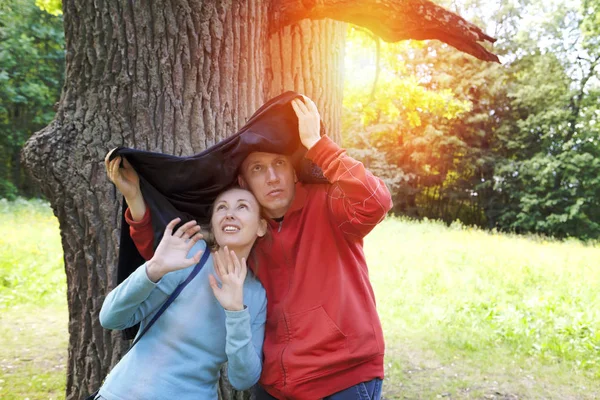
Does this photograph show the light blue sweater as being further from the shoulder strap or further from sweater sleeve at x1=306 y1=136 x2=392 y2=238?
sweater sleeve at x1=306 y1=136 x2=392 y2=238

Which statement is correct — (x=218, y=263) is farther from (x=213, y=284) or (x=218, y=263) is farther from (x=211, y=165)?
(x=211, y=165)

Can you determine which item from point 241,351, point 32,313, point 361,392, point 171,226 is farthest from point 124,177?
point 32,313

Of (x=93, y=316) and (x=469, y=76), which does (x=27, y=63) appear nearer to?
(x=469, y=76)

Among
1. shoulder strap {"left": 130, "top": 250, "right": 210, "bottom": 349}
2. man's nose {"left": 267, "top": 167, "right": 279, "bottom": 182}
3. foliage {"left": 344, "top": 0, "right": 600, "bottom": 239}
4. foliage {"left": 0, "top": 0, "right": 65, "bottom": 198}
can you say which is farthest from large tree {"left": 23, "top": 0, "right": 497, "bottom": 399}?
foliage {"left": 0, "top": 0, "right": 65, "bottom": 198}

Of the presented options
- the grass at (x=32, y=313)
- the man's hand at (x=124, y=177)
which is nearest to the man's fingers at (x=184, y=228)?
the man's hand at (x=124, y=177)

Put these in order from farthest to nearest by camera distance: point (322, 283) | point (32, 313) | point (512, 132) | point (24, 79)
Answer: point (512, 132) → point (24, 79) → point (32, 313) → point (322, 283)

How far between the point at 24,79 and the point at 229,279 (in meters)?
24.7

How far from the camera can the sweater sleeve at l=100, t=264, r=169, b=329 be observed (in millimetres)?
1991

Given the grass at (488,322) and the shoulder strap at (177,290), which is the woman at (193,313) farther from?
the grass at (488,322)

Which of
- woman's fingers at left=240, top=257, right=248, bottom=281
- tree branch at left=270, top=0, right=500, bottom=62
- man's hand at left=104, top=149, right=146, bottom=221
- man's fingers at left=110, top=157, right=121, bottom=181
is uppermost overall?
tree branch at left=270, top=0, right=500, bottom=62

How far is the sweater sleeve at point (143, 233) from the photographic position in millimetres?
2385

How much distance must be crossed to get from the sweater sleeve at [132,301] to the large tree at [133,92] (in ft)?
2.91

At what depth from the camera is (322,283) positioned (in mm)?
2256

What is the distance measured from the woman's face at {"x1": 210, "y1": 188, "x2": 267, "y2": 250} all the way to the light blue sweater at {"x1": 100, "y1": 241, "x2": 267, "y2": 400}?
0.16 meters
